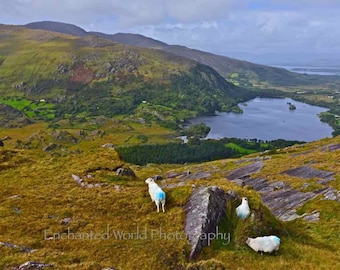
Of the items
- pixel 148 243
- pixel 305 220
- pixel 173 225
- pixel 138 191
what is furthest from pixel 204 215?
pixel 305 220

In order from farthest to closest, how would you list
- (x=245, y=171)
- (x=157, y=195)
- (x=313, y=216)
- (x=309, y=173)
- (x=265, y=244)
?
(x=245, y=171) < (x=309, y=173) < (x=313, y=216) < (x=157, y=195) < (x=265, y=244)

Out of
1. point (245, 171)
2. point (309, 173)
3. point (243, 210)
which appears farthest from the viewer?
point (245, 171)

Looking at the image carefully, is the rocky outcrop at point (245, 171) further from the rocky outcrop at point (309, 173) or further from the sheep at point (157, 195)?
the sheep at point (157, 195)

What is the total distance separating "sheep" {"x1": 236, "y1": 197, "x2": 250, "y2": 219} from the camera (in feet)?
79.3

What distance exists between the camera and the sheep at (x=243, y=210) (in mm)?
24172

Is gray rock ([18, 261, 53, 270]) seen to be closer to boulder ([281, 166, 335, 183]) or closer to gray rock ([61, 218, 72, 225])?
gray rock ([61, 218, 72, 225])

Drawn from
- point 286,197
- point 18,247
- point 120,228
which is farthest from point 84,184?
point 286,197

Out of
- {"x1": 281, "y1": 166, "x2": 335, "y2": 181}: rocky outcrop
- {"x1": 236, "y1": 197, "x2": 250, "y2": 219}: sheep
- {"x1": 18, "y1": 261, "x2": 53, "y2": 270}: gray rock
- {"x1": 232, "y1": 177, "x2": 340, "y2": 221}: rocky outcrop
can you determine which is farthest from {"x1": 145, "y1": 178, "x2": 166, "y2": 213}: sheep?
{"x1": 281, "y1": 166, "x2": 335, "y2": 181}: rocky outcrop

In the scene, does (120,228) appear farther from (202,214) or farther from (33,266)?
(33,266)

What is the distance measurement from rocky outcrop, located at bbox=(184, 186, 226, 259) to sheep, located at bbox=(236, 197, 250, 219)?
105 cm

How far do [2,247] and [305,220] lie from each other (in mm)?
26593

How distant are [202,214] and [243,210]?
3027 mm

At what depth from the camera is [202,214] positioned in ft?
76.6

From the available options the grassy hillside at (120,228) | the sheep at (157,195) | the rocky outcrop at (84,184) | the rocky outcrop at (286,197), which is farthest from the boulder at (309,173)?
the rocky outcrop at (84,184)
